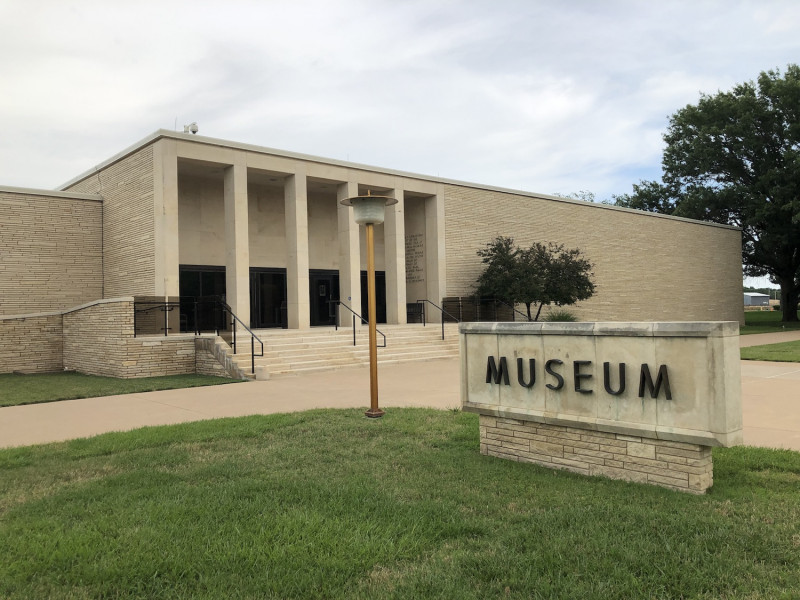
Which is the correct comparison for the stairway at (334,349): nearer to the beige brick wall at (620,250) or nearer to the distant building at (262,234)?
the distant building at (262,234)

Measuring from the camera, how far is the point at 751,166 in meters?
38.7

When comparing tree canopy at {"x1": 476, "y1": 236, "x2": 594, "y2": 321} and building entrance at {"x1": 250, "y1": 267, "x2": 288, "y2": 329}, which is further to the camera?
building entrance at {"x1": 250, "y1": 267, "x2": 288, "y2": 329}

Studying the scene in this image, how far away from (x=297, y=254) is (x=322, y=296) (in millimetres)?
4850

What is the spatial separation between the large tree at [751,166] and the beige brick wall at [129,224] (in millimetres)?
31283

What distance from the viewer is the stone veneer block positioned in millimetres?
4812

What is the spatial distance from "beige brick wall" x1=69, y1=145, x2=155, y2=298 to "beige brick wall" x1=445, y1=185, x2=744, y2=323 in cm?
1117

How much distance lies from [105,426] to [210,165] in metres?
12.3

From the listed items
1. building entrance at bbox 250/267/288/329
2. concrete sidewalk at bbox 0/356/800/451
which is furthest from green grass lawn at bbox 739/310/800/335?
building entrance at bbox 250/267/288/329

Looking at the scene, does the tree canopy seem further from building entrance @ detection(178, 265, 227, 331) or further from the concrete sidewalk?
building entrance @ detection(178, 265, 227, 331)

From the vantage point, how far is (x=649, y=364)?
5.15m

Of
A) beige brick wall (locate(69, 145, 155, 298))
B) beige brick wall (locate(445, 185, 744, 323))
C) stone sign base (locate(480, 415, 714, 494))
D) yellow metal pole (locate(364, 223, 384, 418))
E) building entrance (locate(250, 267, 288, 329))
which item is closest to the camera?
stone sign base (locate(480, 415, 714, 494))

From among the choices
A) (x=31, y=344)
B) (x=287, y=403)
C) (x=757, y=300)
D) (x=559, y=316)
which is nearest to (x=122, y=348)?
(x=31, y=344)

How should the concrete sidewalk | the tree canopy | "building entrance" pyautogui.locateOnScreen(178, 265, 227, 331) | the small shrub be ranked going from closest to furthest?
1. the concrete sidewalk
2. "building entrance" pyautogui.locateOnScreen(178, 265, 227, 331)
3. the tree canopy
4. the small shrub

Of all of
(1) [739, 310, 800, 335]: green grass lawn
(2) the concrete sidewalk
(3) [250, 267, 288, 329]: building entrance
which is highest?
(3) [250, 267, 288, 329]: building entrance
